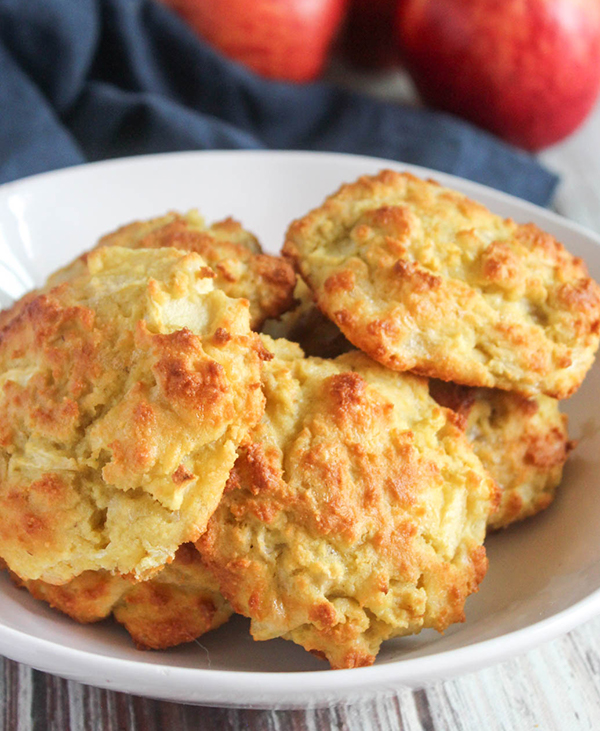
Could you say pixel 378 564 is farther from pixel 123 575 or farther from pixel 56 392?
pixel 56 392

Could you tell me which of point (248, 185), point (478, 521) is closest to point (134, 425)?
point (478, 521)

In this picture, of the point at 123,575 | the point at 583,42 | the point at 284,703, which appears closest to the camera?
the point at 284,703

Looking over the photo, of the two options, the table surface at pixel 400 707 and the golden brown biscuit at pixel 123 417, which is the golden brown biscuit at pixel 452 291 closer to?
the golden brown biscuit at pixel 123 417

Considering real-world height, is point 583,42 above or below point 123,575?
above

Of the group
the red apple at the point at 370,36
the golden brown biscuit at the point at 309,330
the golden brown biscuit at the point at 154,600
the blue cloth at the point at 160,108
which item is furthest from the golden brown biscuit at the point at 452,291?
the red apple at the point at 370,36

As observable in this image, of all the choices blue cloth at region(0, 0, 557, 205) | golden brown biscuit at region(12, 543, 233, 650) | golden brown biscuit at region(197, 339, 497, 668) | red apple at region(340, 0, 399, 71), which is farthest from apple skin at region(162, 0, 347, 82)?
golden brown biscuit at region(12, 543, 233, 650)
